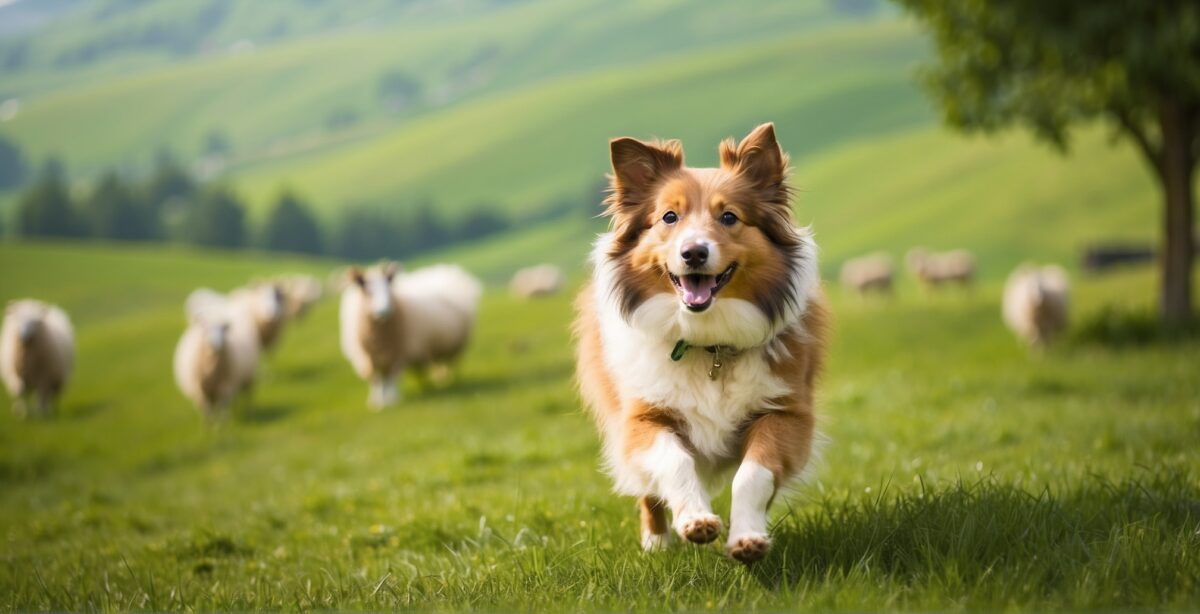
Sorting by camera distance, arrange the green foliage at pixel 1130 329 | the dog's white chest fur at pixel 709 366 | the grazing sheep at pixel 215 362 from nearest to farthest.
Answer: the dog's white chest fur at pixel 709 366 → the green foliage at pixel 1130 329 → the grazing sheep at pixel 215 362

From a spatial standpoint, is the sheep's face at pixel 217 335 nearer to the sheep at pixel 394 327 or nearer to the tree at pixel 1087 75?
the sheep at pixel 394 327

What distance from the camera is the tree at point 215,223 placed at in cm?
8500

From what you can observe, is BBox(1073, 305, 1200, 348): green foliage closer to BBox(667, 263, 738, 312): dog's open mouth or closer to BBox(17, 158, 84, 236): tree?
BBox(667, 263, 738, 312): dog's open mouth

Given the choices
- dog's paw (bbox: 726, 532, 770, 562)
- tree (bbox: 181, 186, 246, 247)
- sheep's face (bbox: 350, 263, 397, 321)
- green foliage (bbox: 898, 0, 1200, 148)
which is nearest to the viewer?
dog's paw (bbox: 726, 532, 770, 562)

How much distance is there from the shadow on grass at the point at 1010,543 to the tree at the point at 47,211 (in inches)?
3241

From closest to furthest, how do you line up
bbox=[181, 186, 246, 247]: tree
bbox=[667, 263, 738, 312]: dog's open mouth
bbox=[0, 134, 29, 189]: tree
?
bbox=[667, 263, 738, 312]: dog's open mouth
bbox=[0, 134, 29, 189]: tree
bbox=[181, 186, 246, 247]: tree

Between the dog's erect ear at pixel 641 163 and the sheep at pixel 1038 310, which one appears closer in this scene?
the dog's erect ear at pixel 641 163

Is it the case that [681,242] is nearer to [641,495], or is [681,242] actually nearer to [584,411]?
[641,495]

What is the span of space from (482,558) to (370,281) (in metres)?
13.9

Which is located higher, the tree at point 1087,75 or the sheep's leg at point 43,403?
the tree at point 1087,75

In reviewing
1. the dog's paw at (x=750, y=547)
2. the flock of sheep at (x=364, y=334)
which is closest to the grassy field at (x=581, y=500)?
the dog's paw at (x=750, y=547)

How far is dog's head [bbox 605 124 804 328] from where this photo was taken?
207 inches

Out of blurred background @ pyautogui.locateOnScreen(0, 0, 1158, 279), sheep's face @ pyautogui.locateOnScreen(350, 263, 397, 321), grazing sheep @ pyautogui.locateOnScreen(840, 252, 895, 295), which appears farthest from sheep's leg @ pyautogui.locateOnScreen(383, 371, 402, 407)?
grazing sheep @ pyautogui.locateOnScreen(840, 252, 895, 295)

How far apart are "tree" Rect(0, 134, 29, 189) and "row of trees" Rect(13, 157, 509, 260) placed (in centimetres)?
167
